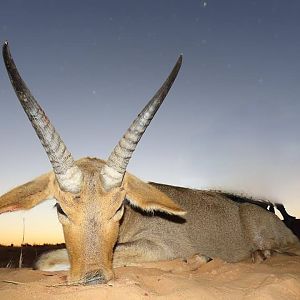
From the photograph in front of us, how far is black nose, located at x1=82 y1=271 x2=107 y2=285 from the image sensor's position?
14.3 feet

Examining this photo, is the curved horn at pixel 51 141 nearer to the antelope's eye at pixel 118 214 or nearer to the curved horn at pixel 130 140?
the curved horn at pixel 130 140

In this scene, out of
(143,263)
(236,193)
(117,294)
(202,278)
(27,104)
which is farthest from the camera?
(236,193)

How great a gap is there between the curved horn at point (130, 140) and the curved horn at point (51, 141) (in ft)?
1.27

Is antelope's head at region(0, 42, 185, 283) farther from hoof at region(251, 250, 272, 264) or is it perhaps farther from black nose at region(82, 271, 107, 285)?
hoof at region(251, 250, 272, 264)

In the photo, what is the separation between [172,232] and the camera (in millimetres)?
8219

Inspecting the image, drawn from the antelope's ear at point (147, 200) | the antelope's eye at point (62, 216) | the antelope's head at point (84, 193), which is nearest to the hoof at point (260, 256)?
the antelope's ear at point (147, 200)

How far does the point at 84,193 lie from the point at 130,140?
0.89 meters

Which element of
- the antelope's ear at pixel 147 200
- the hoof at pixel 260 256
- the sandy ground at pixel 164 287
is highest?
the antelope's ear at pixel 147 200

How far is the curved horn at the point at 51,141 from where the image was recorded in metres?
4.44

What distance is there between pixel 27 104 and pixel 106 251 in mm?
1939

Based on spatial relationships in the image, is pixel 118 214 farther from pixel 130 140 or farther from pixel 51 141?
pixel 51 141

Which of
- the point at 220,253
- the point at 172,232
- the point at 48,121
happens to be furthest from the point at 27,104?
the point at 220,253

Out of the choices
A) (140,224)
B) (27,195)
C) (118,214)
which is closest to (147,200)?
(118,214)

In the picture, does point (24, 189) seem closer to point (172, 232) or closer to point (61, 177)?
point (61, 177)
